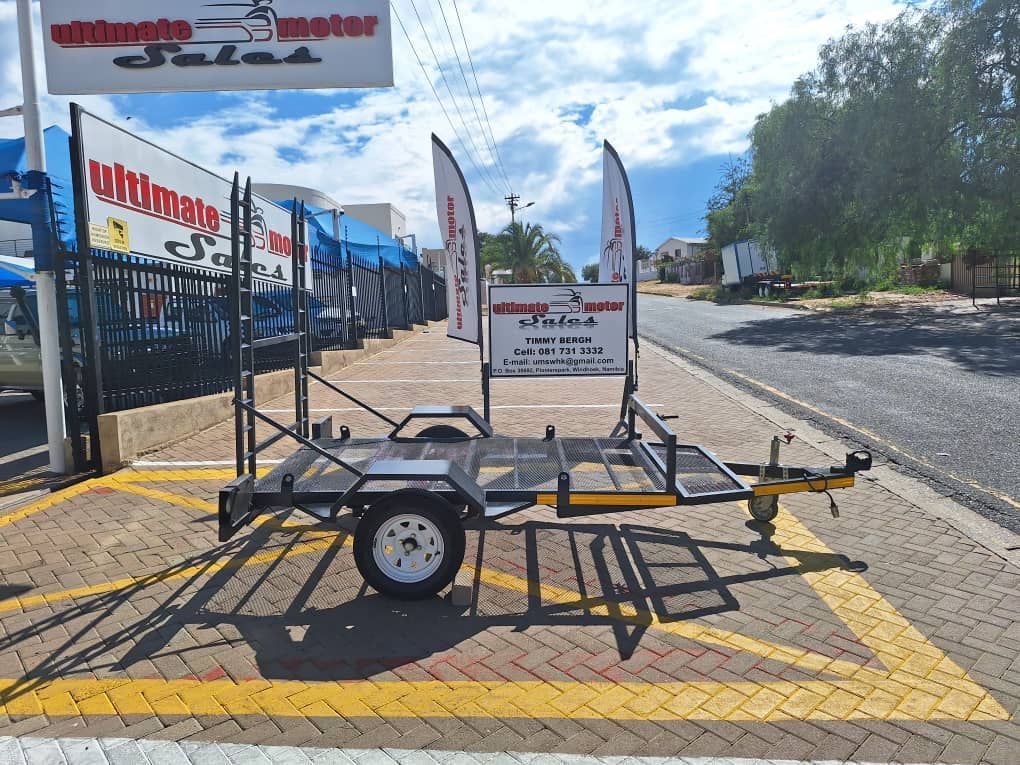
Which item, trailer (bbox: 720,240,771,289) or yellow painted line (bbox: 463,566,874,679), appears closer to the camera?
yellow painted line (bbox: 463,566,874,679)

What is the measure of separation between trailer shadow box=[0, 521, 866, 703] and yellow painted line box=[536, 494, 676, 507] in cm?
51

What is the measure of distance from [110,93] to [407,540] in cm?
677

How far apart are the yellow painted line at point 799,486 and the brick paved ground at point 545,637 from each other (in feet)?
1.47

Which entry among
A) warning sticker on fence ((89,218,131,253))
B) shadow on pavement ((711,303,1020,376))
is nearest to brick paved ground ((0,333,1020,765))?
warning sticker on fence ((89,218,131,253))

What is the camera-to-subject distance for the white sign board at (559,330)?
700 centimetres

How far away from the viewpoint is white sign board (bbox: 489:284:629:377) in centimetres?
700

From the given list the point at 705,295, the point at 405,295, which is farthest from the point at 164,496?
the point at 705,295

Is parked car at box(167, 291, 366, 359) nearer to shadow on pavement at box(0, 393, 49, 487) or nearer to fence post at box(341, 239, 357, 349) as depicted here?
shadow on pavement at box(0, 393, 49, 487)

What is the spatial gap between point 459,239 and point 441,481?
3.60 meters

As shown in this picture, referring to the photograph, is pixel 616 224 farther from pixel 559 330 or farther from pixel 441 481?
pixel 441 481

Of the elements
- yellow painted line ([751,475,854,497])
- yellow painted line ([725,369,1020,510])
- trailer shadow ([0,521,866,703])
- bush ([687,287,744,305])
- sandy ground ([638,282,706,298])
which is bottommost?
trailer shadow ([0,521,866,703])

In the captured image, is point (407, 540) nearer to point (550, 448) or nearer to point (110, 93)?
point (550, 448)

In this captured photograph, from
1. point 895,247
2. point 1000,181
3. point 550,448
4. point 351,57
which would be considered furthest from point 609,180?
point 895,247

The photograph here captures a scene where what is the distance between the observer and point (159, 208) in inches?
320
